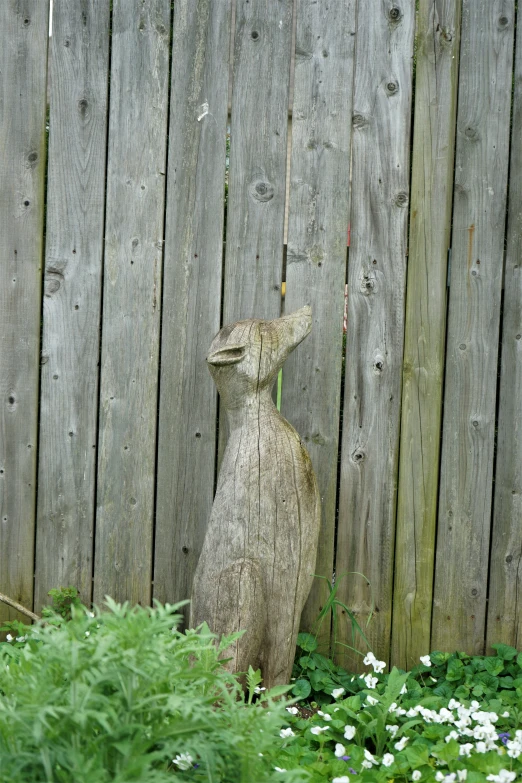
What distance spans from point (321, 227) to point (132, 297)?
33.5 inches

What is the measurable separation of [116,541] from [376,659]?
1213 millimetres

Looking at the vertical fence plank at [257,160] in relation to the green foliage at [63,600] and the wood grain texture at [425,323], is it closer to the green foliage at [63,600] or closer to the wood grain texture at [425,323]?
the wood grain texture at [425,323]

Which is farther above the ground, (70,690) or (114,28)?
(114,28)

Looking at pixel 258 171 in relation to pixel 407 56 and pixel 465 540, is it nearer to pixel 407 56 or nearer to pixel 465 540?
pixel 407 56

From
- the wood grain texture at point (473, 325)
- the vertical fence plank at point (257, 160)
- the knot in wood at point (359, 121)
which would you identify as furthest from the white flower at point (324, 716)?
the knot in wood at point (359, 121)

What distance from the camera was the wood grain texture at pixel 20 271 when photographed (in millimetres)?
3391

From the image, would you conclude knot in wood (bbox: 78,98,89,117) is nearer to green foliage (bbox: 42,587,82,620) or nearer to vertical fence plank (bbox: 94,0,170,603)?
vertical fence plank (bbox: 94,0,170,603)

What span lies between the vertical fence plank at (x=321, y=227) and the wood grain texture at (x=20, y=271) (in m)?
1.09

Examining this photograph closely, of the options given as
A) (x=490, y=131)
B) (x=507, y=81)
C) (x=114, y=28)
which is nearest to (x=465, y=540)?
(x=490, y=131)

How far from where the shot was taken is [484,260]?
131 inches

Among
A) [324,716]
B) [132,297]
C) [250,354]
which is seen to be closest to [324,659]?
[324,716]

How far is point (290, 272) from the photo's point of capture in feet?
11.0

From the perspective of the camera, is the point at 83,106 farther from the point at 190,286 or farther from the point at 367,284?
the point at 367,284

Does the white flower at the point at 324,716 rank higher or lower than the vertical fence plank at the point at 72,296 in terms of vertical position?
lower
